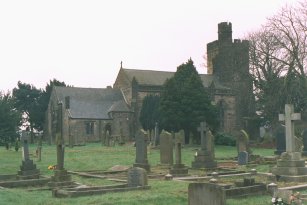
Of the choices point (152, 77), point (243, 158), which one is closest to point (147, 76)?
Result: point (152, 77)

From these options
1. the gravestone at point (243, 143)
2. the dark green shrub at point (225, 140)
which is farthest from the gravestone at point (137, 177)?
the dark green shrub at point (225, 140)

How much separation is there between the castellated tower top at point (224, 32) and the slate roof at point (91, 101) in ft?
58.9

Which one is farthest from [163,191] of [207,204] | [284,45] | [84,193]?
[284,45]

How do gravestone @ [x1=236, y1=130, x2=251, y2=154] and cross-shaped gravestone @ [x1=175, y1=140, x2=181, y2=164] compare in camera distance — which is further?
gravestone @ [x1=236, y1=130, x2=251, y2=154]

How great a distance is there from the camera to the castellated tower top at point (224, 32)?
224 ft

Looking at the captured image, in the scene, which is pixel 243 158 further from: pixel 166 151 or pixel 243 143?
pixel 166 151

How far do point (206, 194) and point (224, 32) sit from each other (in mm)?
63036

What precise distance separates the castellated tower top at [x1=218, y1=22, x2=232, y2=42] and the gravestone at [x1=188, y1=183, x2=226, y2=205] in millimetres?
62076

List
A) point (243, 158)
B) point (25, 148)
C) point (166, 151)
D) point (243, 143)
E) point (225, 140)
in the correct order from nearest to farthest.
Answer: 1. point (25, 148)
2. point (243, 158)
3. point (166, 151)
4. point (243, 143)
5. point (225, 140)

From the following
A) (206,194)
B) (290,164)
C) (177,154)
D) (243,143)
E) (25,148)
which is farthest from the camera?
(243,143)

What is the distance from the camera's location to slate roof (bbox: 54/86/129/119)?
58.9 metres

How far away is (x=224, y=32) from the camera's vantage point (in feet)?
225

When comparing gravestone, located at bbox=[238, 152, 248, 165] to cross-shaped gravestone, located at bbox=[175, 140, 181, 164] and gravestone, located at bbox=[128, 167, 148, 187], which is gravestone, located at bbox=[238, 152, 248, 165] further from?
gravestone, located at bbox=[128, 167, 148, 187]

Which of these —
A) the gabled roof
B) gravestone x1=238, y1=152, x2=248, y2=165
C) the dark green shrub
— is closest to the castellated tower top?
the gabled roof
